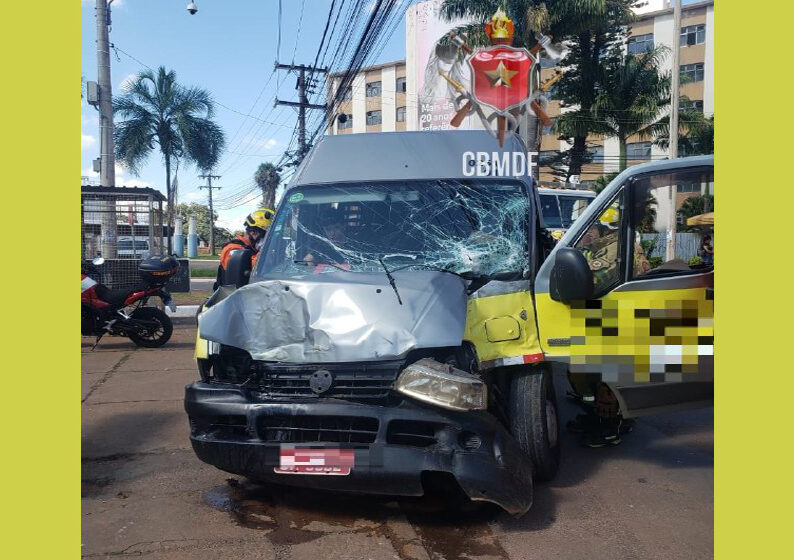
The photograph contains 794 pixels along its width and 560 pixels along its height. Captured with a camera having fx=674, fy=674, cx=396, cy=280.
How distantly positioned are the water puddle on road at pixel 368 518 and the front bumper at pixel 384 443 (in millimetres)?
282

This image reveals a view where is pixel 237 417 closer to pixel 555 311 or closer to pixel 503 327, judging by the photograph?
pixel 503 327

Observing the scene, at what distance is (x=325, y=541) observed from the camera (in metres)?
3.47

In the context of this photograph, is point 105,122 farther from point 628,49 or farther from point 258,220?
point 628,49

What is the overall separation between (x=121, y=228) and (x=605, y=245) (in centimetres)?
1061

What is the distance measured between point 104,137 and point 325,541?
12060 mm

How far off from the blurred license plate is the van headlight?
44 centimetres

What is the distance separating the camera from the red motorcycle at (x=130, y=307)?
9.06 m

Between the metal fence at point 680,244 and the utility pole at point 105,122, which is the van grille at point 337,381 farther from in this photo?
the utility pole at point 105,122

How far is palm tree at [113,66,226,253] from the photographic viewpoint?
26.4 metres

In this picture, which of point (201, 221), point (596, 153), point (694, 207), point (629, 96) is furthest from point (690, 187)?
point (201, 221)

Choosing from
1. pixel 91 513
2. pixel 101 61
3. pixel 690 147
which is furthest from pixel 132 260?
pixel 690 147

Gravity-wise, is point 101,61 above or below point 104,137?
above

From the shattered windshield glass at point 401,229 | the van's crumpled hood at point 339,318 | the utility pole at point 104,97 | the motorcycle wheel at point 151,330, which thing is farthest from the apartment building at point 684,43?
the van's crumpled hood at point 339,318

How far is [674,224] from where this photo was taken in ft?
14.4
